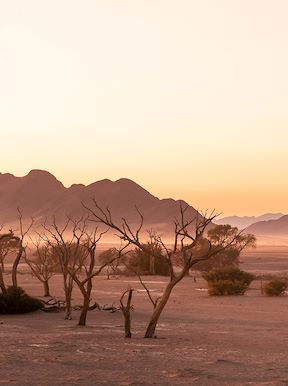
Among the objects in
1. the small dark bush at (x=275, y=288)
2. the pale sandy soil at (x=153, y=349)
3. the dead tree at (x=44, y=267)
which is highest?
the dead tree at (x=44, y=267)

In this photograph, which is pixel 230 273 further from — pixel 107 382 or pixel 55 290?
pixel 107 382

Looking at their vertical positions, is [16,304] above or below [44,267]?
below

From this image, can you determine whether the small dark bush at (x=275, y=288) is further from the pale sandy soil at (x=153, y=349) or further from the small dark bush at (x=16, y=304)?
the small dark bush at (x=16, y=304)

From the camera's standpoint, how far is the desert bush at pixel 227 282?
106ft

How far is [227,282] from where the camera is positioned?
32406 millimetres

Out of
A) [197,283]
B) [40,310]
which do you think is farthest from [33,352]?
[197,283]

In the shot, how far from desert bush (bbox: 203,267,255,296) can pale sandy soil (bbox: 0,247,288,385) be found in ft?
19.4

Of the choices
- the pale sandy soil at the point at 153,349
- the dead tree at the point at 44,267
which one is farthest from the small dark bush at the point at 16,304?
the dead tree at the point at 44,267

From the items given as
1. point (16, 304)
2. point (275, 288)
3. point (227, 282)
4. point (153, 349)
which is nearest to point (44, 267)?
point (227, 282)

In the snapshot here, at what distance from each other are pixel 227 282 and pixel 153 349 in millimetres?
A: 18087

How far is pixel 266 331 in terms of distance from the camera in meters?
19.2

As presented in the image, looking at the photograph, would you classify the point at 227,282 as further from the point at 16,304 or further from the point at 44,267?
the point at 44,267

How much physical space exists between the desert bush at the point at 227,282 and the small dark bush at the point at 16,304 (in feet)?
35.8

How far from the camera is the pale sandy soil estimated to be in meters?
11.4
